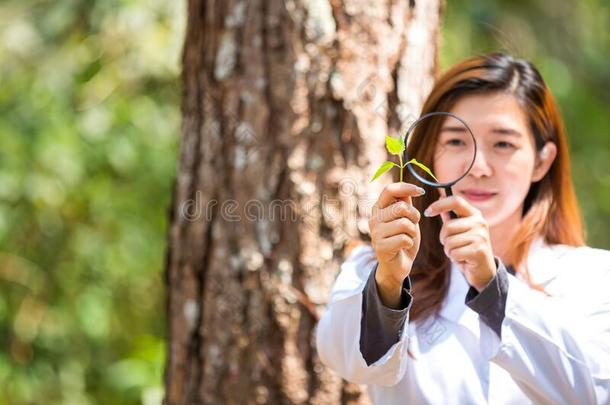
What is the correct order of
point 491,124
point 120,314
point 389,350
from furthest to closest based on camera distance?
1. point 120,314
2. point 491,124
3. point 389,350

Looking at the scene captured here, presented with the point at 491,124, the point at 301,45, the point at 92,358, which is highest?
the point at 301,45

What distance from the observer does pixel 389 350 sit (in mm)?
1683

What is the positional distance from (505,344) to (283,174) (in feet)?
2.54

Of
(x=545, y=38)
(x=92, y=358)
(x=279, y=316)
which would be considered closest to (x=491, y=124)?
(x=279, y=316)

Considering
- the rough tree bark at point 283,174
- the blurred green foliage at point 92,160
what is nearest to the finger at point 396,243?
the rough tree bark at point 283,174

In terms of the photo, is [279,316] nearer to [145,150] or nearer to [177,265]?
[177,265]

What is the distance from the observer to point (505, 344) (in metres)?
1.69

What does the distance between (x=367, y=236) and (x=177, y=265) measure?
19.8 inches

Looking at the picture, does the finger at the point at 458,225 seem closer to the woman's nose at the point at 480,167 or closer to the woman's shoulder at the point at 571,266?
the woman's nose at the point at 480,167

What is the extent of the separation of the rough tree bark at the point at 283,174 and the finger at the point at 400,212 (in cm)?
67

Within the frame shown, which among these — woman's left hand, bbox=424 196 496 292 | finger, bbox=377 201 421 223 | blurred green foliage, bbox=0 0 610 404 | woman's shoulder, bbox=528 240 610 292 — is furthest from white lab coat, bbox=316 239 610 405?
blurred green foliage, bbox=0 0 610 404

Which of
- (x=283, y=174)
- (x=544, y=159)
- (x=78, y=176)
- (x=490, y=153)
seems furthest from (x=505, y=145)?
(x=78, y=176)

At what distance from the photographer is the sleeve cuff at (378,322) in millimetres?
1646

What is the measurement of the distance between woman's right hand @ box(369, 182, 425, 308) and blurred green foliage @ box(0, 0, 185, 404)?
2.43 meters
